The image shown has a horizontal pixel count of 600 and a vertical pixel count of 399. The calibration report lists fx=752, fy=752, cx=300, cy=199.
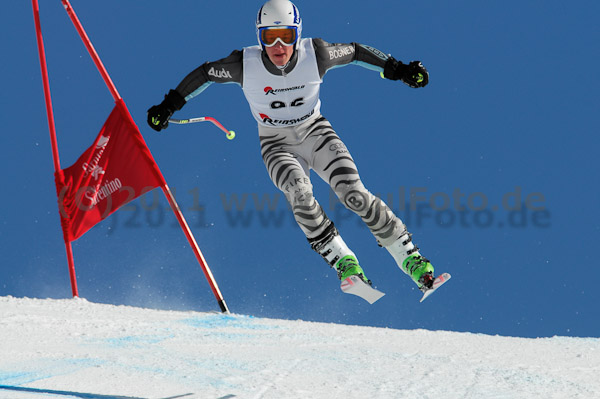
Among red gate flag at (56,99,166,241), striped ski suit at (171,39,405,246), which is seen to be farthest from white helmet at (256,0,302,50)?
red gate flag at (56,99,166,241)

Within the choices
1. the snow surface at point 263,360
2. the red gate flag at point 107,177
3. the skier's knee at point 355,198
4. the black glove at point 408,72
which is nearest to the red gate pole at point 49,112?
the red gate flag at point 107,177

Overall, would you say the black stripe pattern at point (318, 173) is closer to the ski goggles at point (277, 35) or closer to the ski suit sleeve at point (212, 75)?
the ski suit sleeve at point (212, 75)

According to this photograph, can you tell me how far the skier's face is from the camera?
18.9 ft

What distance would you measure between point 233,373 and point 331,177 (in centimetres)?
175

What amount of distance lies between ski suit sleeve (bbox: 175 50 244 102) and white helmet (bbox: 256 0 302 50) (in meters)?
0.39

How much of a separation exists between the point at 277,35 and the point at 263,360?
242 centimetres

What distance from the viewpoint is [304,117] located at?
6.08 m

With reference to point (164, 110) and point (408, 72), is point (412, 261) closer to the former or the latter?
point (408, 72)

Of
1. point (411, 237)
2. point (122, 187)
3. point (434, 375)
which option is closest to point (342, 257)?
point (411, 237)

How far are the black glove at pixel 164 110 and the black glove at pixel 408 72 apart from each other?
170 cm

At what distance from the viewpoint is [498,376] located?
17.1ft

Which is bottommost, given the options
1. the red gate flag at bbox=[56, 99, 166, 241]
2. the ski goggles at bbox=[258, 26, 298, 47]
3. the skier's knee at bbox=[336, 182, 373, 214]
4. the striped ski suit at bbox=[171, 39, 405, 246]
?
the skier's knee at bbox=[336, 182, 373, 214]

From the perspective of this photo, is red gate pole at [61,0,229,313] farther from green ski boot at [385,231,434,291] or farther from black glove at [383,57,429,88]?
black glove at [383,57,429,88]

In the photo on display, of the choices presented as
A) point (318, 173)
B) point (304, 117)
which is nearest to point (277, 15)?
point (304, 117)
